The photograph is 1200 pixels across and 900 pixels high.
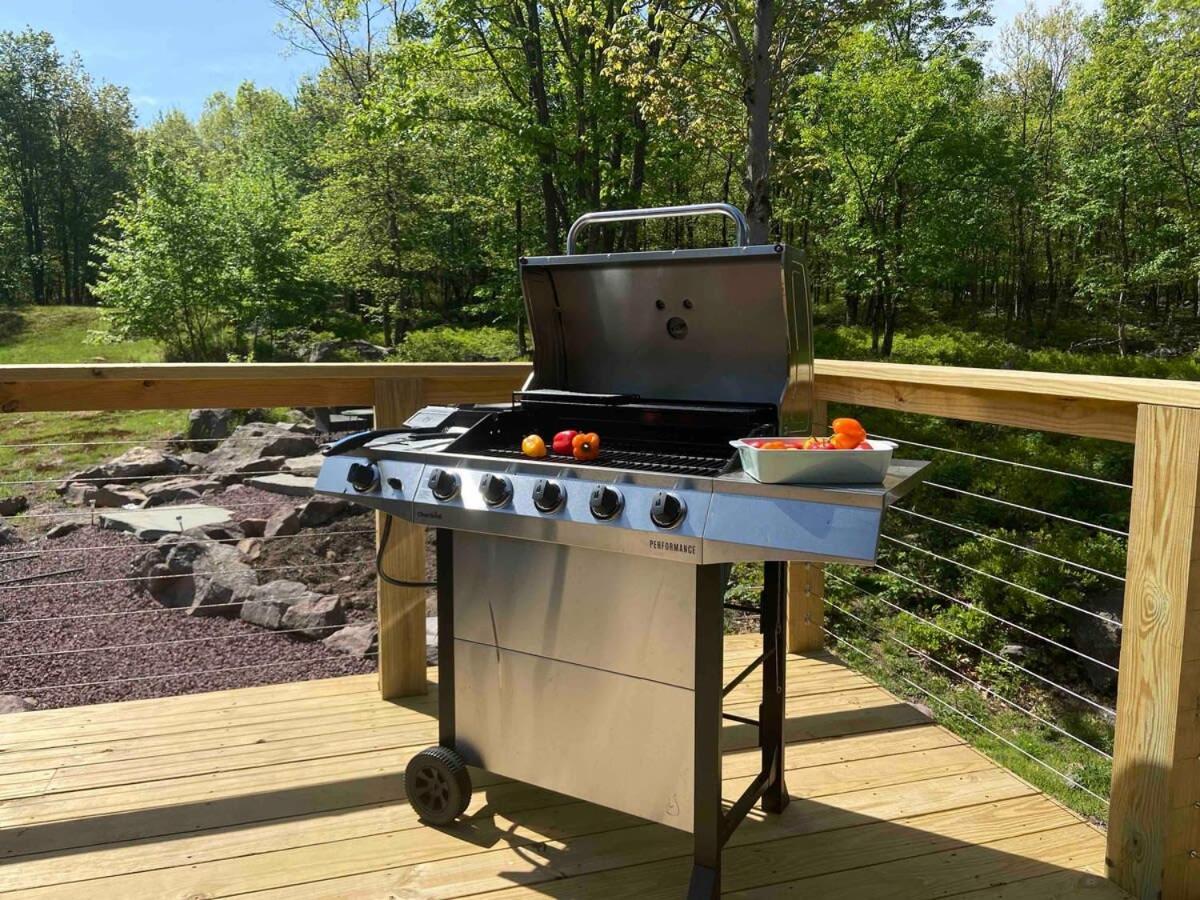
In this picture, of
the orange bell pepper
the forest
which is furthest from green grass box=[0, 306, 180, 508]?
the orange bell pepper

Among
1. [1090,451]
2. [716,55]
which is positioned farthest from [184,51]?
[1090,451]

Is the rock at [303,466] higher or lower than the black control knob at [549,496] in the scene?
lower

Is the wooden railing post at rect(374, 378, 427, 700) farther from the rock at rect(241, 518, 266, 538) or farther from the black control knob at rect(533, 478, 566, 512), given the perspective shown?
the rock at rect(241, 518, 266, 538)

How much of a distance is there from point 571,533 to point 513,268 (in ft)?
45.1

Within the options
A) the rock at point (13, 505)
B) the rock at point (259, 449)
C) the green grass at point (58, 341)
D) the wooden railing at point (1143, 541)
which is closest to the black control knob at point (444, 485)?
the wooden railing at point (1143, 541)

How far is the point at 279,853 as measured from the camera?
1.87m

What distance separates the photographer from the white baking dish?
53.2 inches

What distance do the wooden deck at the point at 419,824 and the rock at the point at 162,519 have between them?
484 centimetres

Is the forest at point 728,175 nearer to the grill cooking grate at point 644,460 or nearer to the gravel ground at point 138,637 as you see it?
the gravel ground at point 138,637

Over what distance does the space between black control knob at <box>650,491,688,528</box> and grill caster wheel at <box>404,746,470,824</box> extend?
0.88m

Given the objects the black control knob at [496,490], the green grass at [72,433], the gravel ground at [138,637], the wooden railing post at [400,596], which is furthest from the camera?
the green grass at [72,433]

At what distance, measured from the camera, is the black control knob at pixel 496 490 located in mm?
1633

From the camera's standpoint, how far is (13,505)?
28.4 ft

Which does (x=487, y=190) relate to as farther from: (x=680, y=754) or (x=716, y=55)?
(x=680, y=754)
